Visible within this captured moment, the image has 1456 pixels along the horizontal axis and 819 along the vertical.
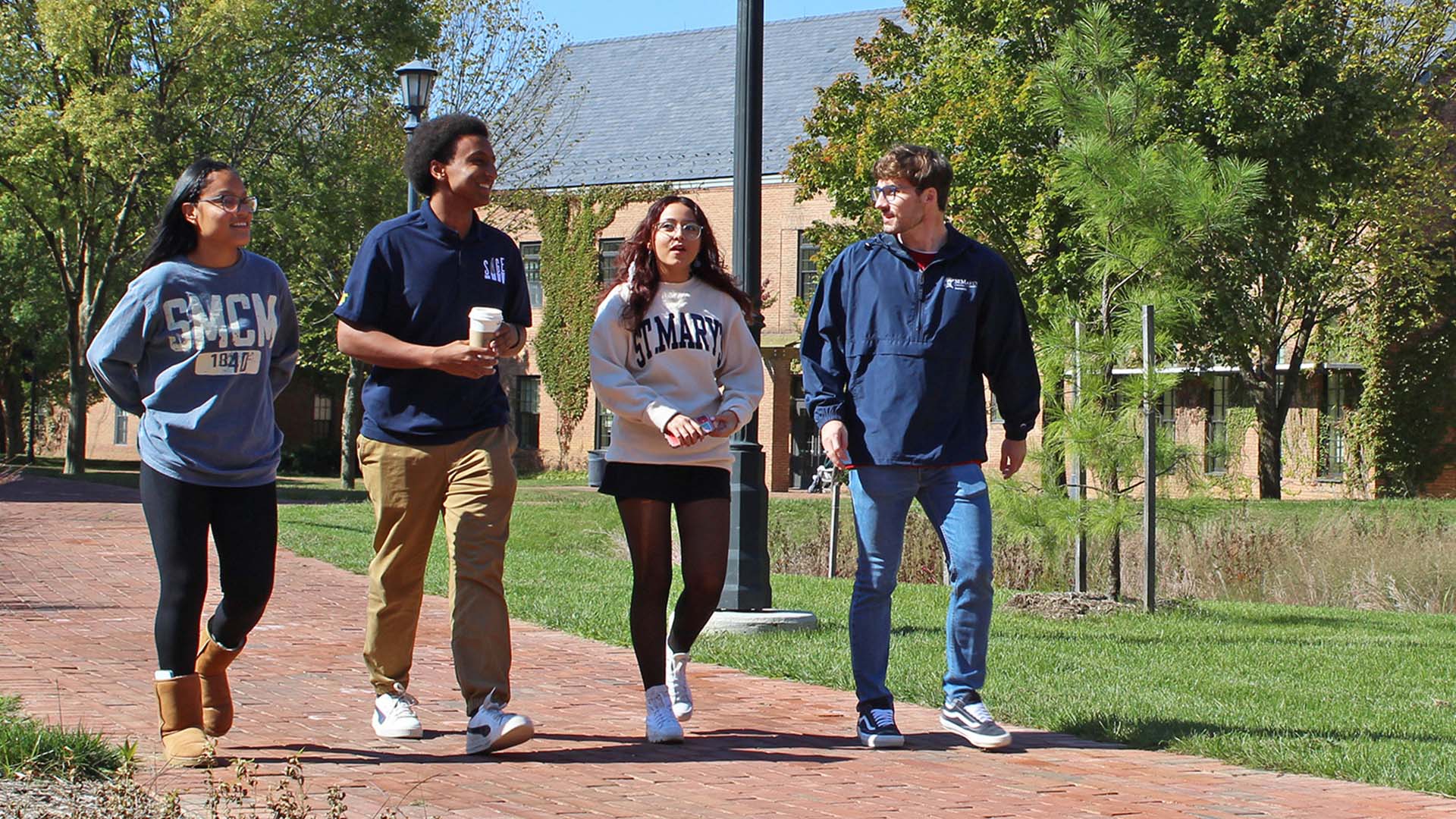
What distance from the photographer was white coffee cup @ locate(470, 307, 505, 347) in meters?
4.90

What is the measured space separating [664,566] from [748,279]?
11.4 feet

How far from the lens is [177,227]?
511 cm

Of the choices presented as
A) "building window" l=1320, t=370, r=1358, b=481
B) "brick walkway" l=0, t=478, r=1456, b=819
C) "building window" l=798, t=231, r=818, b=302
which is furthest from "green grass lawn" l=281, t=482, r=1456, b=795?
"building window" l=798, t=231, r=818, b=302

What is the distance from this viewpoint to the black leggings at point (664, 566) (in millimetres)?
5559

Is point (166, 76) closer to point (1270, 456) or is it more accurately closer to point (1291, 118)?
point (1291, 118)

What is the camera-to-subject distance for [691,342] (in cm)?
564

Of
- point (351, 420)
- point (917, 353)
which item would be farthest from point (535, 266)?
point (917, 353)

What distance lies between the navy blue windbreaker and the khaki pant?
120cm

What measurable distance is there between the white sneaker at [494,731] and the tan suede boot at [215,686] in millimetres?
800

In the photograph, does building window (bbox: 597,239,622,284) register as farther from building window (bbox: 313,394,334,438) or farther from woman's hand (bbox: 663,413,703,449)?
woman's hand (bbox: 663,413,703,449)

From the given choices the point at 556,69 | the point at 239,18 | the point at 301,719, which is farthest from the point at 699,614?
the point at 556,69

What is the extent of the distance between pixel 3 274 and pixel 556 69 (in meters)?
17.9

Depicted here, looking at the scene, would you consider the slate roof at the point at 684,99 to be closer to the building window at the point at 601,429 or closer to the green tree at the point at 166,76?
the building window at the point at 601,429

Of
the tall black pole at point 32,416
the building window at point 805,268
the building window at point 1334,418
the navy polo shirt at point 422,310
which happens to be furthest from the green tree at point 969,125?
the tall black pole at point 32,416
